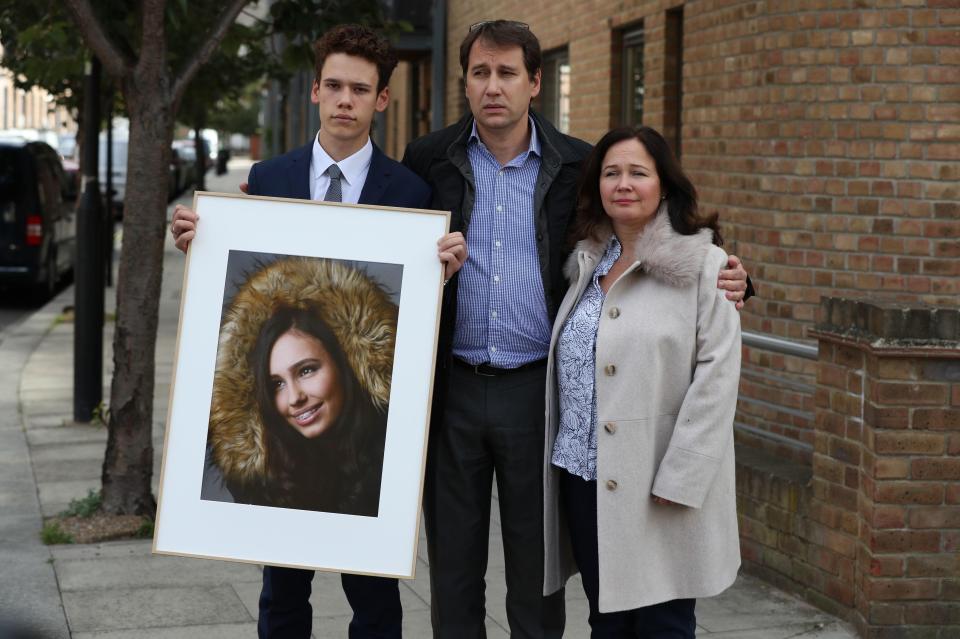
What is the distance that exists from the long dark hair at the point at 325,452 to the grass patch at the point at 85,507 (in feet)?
10.5

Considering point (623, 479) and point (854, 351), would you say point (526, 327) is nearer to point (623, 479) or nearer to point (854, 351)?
point (623, 479)

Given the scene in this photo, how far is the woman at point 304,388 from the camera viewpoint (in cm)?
393

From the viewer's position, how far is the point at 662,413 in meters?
3.93

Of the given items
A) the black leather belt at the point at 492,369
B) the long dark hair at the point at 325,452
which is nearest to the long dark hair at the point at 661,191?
the black leather belt at the point at 492,369

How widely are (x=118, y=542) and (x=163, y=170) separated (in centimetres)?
175

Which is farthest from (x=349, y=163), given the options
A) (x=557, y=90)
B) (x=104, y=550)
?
(x=557, y=90)

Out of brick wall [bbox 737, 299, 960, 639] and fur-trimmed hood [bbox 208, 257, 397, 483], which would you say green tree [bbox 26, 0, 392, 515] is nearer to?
fur-trimmed hood [bbox 208, 257, 397, 483]

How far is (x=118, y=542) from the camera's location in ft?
21.8

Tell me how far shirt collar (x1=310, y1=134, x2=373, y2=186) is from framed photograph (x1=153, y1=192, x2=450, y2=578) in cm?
20

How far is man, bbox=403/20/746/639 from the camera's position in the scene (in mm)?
4051

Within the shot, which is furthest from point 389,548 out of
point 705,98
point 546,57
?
point 546,57

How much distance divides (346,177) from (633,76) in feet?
19.7

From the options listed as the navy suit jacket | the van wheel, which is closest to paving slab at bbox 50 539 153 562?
the navy suit jacket

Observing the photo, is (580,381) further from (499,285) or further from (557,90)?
(557,90)
